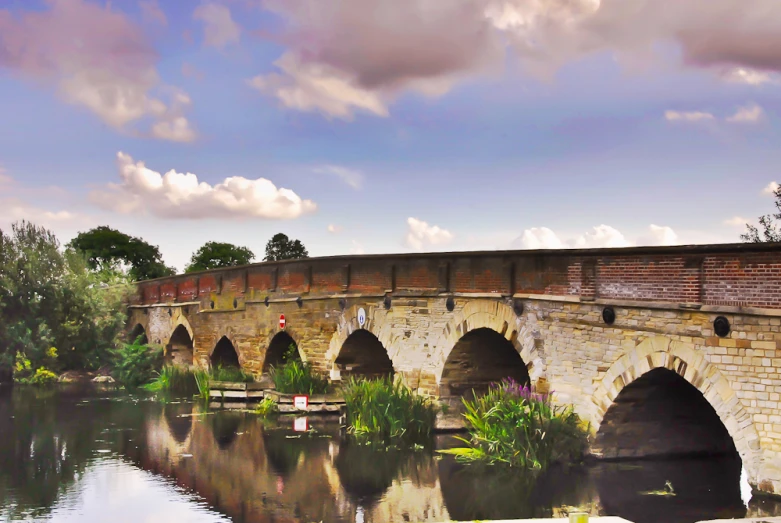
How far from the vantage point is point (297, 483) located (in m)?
13.0

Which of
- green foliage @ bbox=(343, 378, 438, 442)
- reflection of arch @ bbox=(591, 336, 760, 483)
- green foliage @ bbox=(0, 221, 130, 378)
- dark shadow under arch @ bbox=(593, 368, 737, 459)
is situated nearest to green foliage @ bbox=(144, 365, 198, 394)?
green foliage @ bbox=(0, 221, 130, 378)

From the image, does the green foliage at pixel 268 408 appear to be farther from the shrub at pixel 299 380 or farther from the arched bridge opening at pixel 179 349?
the arched bridge opening at pixel 179 349

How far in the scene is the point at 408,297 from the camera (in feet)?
55.3

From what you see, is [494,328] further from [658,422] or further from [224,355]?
[224,355]

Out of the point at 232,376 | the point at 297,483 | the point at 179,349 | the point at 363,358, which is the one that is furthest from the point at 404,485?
the point at 179,349

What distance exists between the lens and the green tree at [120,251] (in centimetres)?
5722

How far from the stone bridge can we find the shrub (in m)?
0.27

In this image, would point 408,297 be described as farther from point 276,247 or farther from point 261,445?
point 276,247

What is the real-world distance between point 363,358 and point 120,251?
42116 mm

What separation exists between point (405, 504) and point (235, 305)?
1418cm

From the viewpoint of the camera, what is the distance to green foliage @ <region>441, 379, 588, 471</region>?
1265cm

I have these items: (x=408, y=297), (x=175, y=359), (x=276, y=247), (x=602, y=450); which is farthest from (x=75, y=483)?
(x=276, y=247)

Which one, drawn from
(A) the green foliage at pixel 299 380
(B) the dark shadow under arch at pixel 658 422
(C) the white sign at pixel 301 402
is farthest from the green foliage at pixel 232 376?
(B) the dark shadow under arch at pixel 658 422

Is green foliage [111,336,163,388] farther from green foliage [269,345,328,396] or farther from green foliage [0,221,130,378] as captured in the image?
green foliage [269,345,328,396]
